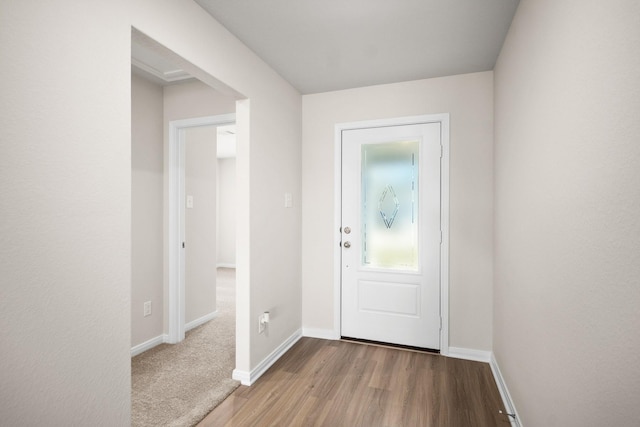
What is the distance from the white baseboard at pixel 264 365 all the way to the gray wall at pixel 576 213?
5.67 ft

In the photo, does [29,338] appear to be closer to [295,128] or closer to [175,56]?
[175,56]

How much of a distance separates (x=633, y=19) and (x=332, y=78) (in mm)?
2326

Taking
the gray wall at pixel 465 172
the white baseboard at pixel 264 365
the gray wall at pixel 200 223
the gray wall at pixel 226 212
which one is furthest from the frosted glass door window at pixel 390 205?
the gray wall at pixel 226 212

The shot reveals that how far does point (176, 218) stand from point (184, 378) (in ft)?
4.71

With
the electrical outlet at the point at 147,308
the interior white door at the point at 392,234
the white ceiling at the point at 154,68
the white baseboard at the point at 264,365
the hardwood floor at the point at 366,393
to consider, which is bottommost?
the hardwood floor at the point at 366,393

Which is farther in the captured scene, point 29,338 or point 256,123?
point 256,123

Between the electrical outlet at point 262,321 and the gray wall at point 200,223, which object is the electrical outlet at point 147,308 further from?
the electrical outlet at point 262,321

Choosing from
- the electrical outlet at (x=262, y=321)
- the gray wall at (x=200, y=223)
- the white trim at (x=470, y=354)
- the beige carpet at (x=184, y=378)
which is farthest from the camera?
the gray wall at (x=200, y=223)

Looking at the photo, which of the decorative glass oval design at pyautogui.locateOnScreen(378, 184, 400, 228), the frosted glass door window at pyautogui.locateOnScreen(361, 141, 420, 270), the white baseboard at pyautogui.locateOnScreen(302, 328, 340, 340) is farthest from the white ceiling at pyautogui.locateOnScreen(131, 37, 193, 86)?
the white baseboard at pyautogui.locateOnScreen(302, 328, 340, 340)

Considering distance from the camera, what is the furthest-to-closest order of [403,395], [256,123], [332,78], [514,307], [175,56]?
1. [332,78]
2. [256,123]
3. [403,395]
4. [514,307]
5. [175,56]

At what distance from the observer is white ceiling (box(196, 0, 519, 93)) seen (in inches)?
75.6

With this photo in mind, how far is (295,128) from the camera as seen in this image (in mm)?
3186

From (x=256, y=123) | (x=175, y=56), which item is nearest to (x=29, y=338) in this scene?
(x=175, y=56)

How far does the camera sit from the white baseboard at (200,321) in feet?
11.2
